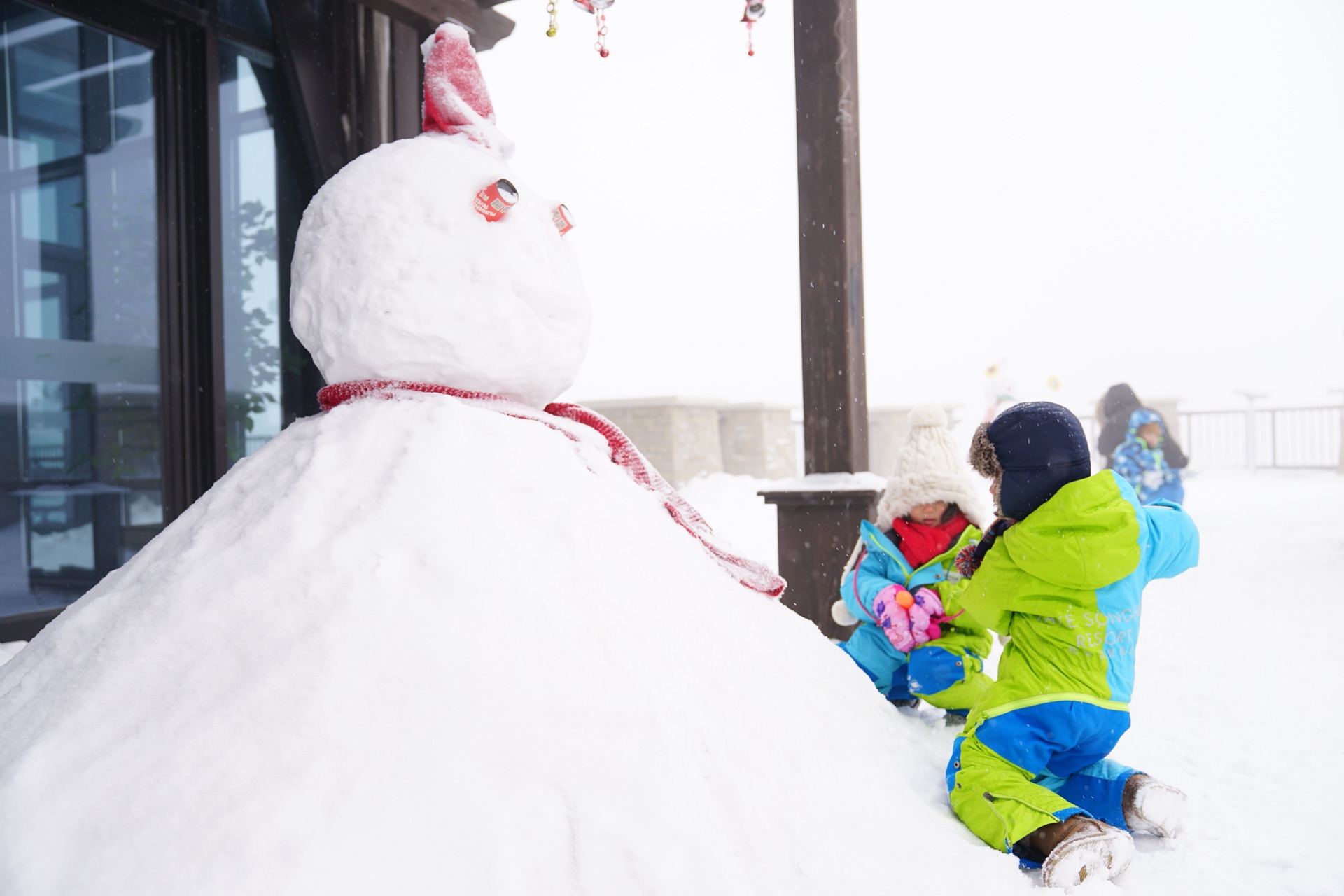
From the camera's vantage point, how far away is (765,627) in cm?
159

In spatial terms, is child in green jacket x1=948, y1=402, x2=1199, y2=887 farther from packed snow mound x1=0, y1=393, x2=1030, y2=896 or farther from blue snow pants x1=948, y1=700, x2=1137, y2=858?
packed snow mound x1=0, y1=393, x2=1030, y2=896

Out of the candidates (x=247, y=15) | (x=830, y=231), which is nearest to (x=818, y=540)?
(x=830, y=231)

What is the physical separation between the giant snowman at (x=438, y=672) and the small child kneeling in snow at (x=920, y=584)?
55 centimetres

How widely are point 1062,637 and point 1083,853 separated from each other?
16.3 inches

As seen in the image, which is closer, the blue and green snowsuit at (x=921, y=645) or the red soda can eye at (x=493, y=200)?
the red soda can eye at (x=493, y=200)

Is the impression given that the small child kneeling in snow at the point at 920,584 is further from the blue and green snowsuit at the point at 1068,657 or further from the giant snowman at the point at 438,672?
the giant snowman at the point at 438,672

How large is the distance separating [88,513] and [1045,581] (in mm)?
3558

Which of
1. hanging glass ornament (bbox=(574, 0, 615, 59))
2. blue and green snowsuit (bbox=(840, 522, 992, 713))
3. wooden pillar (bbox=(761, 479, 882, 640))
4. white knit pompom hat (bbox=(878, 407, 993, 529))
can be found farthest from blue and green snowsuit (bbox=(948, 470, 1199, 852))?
hanging glass ornament (bbox=(574, 0, 615, 59))

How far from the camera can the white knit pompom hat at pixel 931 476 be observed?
2.37m

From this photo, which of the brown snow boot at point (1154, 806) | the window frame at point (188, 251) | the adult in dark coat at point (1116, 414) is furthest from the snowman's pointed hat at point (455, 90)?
the adult in dark coat at point (1116, 414)

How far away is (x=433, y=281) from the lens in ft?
4.95

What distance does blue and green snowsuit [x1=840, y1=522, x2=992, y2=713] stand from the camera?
221 centimetres

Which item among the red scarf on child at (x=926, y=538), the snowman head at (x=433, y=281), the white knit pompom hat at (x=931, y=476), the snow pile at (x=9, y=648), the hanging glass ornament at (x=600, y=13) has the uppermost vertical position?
the hanging glass ornament at (x=600, y=13)

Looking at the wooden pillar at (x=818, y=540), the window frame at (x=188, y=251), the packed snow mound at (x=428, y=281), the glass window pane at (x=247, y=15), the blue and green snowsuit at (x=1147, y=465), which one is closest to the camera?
the packed snow mound at (x=428, y=281)
